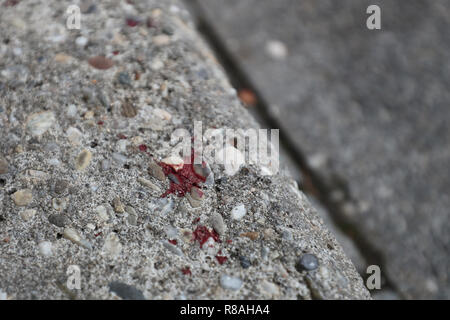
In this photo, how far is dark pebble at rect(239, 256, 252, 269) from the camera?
1390 mm

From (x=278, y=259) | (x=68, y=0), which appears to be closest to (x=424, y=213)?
(x=278, y=259)

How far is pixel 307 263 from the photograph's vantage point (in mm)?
1401

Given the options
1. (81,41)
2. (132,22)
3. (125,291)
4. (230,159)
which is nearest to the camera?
(125,291)

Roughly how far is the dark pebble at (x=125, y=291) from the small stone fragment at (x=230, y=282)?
0.77ft

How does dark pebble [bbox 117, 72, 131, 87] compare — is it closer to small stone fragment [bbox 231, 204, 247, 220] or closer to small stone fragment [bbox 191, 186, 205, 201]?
small stone fragment [bbox 191, 186, 205, 201]

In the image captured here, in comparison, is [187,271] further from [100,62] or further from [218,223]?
[100,62]

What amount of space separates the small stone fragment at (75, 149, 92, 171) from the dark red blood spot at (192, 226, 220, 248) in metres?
0.44

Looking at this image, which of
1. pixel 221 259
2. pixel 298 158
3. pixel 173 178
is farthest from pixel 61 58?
pixel 298 158

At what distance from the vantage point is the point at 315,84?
272 centimetres

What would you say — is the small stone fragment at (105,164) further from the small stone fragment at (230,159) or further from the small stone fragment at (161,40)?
the small stone fragment at (161,40)

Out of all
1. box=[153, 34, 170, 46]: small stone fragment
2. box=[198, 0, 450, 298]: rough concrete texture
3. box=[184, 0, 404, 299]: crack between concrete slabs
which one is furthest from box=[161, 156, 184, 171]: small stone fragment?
box=[198, 0, 450, 298]: rough concrete texture

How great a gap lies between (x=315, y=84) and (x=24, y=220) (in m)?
1.85

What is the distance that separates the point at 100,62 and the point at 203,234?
33.2 inches

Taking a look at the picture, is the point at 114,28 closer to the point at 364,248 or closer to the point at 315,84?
the point at 315,84
